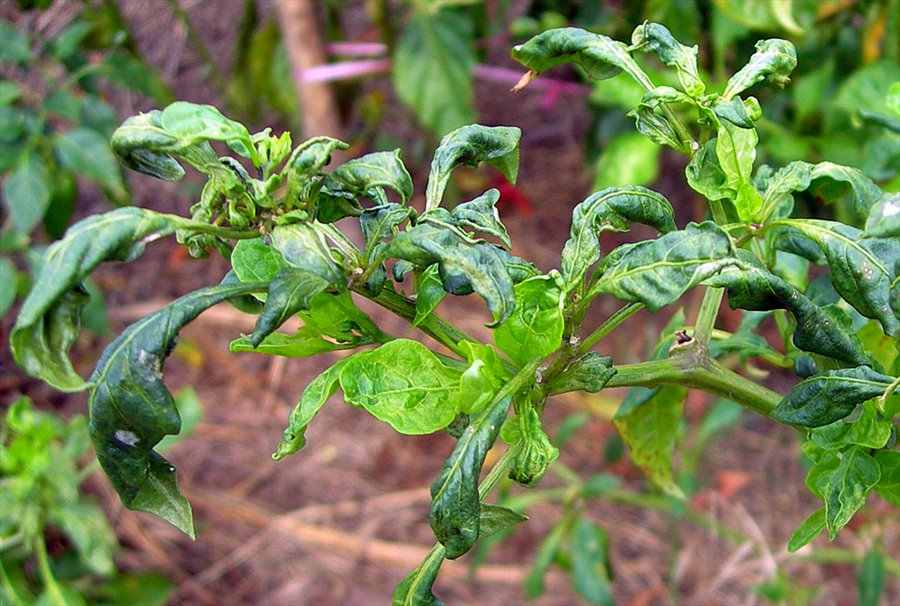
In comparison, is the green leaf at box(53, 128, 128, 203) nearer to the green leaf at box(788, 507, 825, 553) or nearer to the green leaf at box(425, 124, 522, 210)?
the green leaf at box(425, 124, 522, 210)

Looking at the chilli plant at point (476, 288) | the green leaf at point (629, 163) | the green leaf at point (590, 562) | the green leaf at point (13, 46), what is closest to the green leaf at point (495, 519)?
the chilli plant at point (476, 288)

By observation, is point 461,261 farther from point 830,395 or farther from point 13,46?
Answer: point 13,46

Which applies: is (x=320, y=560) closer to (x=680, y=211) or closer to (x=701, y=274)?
(x=680, y=211)

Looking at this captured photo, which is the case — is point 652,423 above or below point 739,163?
below

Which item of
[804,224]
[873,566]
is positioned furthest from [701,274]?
[873,566]

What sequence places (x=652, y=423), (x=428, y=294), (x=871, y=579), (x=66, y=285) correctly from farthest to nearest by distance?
1. (x=871, y=579)
2. (x=652, y=423)
3. (x=428, y=294)
4. (x=66, y=285)

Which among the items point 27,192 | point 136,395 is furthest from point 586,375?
point 27,192
